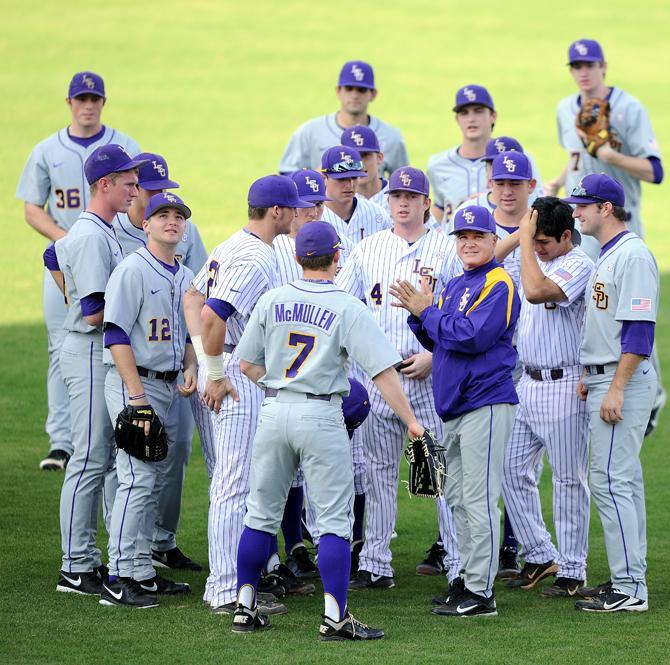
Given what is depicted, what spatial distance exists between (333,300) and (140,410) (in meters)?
1.16

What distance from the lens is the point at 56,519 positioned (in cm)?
754

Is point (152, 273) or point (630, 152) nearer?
point (152, 273)

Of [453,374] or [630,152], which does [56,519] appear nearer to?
[453,374]

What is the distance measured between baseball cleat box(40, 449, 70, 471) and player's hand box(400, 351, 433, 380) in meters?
3.08

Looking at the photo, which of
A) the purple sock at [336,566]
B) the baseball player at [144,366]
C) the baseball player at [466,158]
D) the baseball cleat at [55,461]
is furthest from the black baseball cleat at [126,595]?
the baseball player at [466,158]

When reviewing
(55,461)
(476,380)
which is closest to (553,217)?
(476,380)

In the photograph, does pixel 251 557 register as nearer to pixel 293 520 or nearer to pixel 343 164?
pixel 293 520

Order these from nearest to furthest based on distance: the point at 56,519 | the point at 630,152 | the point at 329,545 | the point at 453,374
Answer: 1. the point at 329,545
2. the point at 453,374
3. the point at 56,519
4. the point at 630,152

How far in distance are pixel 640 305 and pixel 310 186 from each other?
6.09 ft

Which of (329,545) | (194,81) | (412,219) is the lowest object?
(329,545)

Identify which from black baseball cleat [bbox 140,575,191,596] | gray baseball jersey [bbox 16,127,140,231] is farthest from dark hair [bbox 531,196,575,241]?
gray baseball jersey [bbox 16,127,140,231]

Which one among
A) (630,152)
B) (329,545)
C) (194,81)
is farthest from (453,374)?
(194,81)

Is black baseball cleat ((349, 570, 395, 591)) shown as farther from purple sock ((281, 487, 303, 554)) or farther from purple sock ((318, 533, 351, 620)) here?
purple sock ((318, 533, 351, 620))

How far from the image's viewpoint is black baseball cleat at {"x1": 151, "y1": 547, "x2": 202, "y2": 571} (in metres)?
6.90
